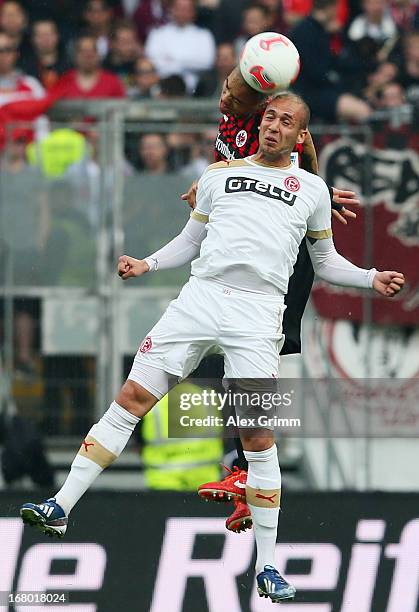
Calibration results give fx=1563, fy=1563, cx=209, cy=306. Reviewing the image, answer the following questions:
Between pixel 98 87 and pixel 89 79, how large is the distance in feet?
0.47

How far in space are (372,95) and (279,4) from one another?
2.00 m

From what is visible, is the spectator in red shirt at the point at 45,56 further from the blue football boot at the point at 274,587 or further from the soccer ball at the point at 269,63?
the blue football boot at the point at 274,587

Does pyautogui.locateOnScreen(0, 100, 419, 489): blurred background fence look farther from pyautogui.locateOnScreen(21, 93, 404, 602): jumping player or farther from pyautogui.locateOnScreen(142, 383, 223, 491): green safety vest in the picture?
pyautogui.locateOnScreen(21, 93, 404, 602): jumping player

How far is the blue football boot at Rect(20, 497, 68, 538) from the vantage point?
7.58 meters

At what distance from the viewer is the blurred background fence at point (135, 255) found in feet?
35.3

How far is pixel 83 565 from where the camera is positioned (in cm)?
927

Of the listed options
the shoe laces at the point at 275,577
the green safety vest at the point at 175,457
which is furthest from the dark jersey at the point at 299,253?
the green safety vest at the point at 175,457

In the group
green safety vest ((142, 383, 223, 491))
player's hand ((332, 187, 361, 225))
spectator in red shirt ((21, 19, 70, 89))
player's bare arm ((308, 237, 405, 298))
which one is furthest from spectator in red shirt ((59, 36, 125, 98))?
player's bare arm ((308, 237, 405, 298))

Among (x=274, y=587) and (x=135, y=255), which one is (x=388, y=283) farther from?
(x=135, y=255)

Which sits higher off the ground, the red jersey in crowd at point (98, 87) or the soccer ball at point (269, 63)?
the soccer ball at point (269, 63)

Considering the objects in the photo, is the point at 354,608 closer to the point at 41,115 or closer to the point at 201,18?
the point at 41,115

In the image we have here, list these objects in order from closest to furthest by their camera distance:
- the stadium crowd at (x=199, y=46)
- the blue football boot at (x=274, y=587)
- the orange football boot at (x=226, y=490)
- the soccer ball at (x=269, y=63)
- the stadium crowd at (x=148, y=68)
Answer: the blue football boot at (x=274, y=587)
the soccer ball at (x=269, y=63)
the orange football boot at (x=226, y=490)
the stadium crowd at (x=148, y=68)
the stadium crowd at (x=199, y=46)

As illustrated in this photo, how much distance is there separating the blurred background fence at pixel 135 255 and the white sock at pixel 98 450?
298 centimetres

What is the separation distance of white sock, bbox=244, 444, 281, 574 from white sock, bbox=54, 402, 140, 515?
630 mm
